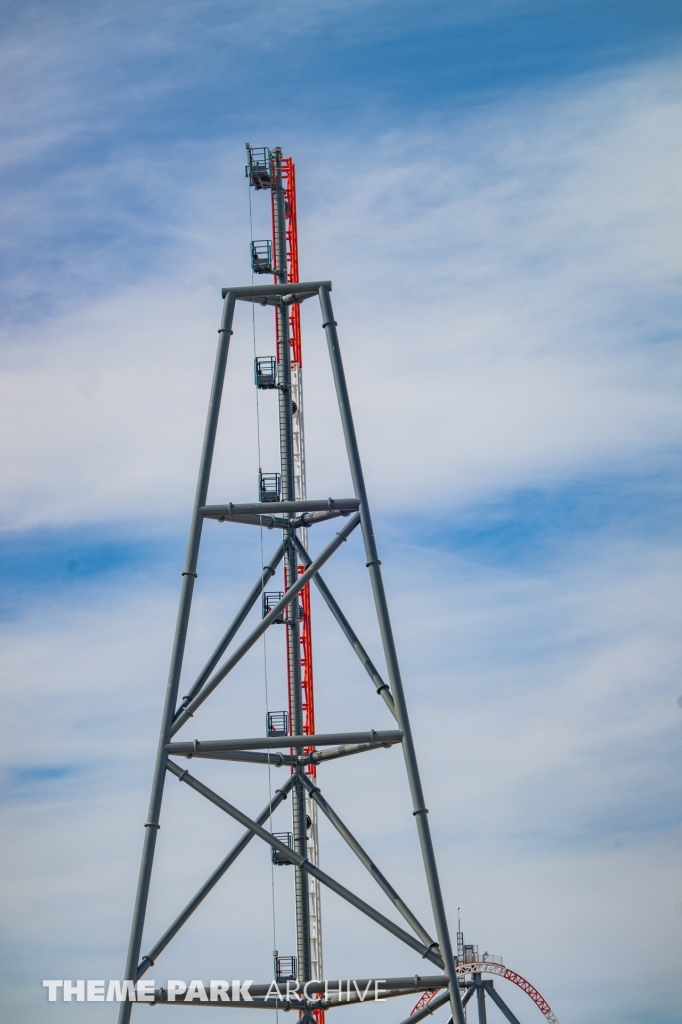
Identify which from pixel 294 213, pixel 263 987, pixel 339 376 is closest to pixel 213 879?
pixel 263 987

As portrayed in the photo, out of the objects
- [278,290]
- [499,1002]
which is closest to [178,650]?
[278,290]

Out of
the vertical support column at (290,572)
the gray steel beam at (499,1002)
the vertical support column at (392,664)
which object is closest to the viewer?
the vertical support column at (392,664)

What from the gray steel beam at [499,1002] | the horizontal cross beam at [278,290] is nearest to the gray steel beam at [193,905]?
the horizontal cross beam at [278,290]

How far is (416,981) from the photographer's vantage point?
3934 centimetres

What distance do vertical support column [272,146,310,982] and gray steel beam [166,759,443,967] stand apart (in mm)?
1559

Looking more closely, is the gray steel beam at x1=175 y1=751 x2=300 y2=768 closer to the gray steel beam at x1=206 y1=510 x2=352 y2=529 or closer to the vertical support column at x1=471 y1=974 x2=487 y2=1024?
the gray steel beam at x1=206 y1=510 x2=352 y2=529

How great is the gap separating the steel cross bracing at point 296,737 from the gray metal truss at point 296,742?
3 centimetres

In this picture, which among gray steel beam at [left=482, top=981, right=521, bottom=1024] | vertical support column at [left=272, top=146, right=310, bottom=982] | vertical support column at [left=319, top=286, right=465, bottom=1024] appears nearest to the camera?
vertical support column at [left=319, top=286, right=465, bottom=1024]

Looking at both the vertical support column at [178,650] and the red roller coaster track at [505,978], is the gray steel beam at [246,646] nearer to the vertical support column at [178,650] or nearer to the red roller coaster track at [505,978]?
the vertical support column at [178,650]

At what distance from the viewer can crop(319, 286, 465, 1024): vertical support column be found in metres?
39.2

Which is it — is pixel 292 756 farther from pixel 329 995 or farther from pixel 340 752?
pixel 329 995

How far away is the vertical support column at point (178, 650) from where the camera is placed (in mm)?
39719

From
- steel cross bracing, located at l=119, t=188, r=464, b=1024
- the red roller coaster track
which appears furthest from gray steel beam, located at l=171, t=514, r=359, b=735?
the red roller coaster track

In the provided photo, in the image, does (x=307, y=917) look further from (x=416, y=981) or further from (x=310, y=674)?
(x=310, y=674)
